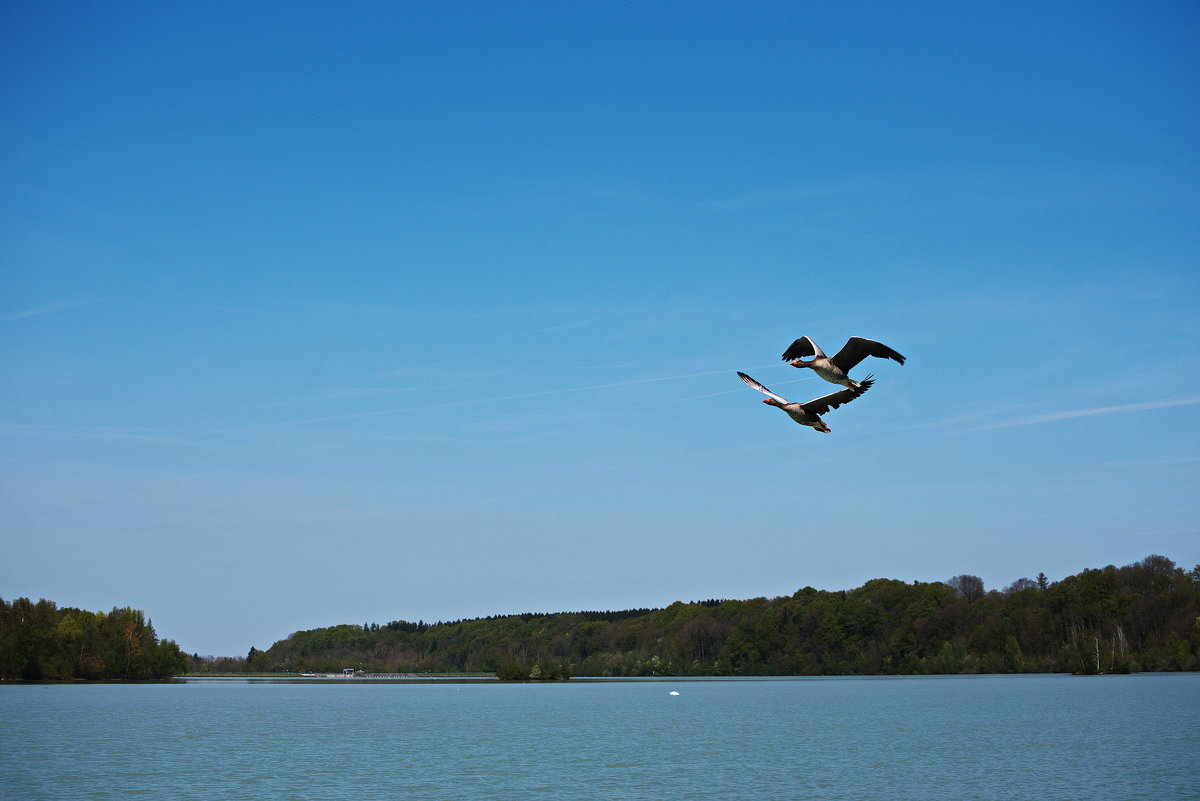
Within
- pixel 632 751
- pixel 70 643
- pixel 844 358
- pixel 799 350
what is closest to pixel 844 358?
pixel 844 358

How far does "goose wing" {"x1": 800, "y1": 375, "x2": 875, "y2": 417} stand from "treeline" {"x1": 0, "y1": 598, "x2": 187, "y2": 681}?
150 m

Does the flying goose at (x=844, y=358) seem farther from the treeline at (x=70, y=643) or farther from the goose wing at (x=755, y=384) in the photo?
the treeline at (x=70, y=643)

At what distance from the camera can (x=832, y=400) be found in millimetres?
22281

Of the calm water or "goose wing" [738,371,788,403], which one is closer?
"goose wing" [738,371,788,403]

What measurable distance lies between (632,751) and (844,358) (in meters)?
47.4

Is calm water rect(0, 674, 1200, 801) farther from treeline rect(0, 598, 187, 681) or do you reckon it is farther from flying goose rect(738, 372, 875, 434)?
treeline rect(0, 598, 187, 681)

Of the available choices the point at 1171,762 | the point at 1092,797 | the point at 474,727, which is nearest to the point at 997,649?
the point at 474,727

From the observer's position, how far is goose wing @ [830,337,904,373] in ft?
68.6

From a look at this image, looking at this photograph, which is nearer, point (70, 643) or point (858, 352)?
point (858, 352)

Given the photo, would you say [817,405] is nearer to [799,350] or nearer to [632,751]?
[799,350]

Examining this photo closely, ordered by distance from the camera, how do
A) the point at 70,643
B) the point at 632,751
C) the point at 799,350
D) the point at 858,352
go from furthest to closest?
1. the point at 70,643
2. the point at 632,751
3. the point at 799,350
4. the point at 858,352

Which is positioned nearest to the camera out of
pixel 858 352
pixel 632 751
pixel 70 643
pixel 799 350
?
pixel 858 352

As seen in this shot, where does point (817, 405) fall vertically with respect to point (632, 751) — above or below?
above

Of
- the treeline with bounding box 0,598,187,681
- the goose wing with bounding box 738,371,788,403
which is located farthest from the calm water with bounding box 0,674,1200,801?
the treeline with bounding box 0,598,187,681
